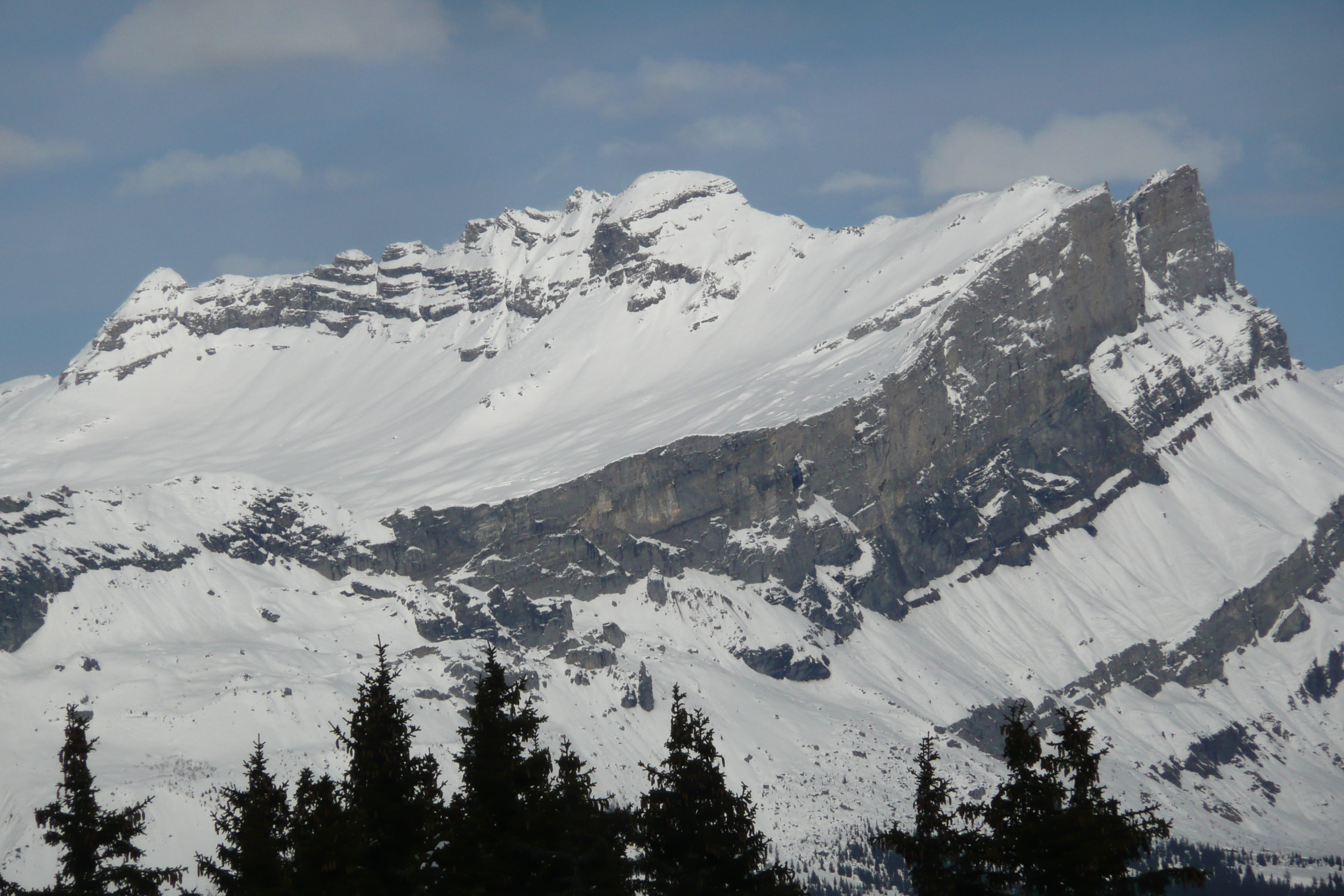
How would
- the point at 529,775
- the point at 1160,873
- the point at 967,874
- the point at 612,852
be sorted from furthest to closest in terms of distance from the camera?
the point at 529,775 → the point at 612,852 → the point at 967,874 → the point at 1160,873

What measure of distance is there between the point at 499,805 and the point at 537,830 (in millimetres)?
1699

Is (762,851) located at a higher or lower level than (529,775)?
lower

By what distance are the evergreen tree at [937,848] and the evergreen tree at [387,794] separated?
566 inches

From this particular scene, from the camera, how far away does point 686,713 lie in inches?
2309

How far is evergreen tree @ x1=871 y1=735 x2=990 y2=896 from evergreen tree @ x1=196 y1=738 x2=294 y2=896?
1852 centimetres

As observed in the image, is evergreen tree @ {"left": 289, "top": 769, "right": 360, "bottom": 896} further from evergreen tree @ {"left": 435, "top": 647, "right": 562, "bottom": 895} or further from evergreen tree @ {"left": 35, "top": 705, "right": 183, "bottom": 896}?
evergreen tree @ {"left": 35, "top": 705, "right": 183, "bottom": 896}

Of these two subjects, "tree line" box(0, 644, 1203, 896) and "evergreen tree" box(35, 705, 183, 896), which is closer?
"tree line" box(0, 644, 1203, 896)

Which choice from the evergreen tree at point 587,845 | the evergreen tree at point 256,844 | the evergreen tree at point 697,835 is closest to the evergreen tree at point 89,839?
the evergreen tree at point 256,844

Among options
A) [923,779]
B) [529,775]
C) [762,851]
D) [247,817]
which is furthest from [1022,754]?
[247,817]

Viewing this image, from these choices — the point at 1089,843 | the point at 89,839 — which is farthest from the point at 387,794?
the point at 1089,843

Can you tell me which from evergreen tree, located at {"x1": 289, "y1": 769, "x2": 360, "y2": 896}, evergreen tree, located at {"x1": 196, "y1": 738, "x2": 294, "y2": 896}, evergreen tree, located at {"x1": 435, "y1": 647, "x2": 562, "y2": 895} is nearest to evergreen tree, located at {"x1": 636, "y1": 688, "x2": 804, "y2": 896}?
evergreen tree, located at {"x1": 435, "y1": 647, "x2": 562, "y2": 895}

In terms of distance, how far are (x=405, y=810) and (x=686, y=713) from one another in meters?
10.8

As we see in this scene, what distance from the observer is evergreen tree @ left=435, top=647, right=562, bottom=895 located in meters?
52.0

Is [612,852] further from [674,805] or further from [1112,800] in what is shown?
[1112,800]
